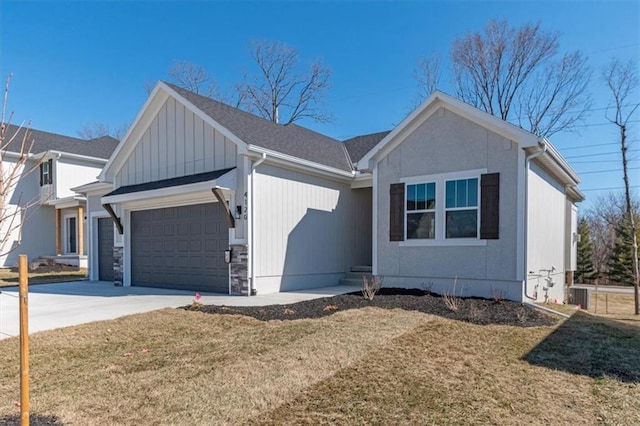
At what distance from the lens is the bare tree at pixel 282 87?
26609mm

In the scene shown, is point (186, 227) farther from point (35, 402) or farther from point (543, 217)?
point (543, 217)

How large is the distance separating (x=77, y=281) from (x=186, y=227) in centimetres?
627

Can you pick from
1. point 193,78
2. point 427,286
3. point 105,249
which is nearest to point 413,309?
point 427,286

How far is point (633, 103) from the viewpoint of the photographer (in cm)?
1234

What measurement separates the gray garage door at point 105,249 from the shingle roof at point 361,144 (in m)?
9.49

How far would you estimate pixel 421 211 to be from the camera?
30.8 feet

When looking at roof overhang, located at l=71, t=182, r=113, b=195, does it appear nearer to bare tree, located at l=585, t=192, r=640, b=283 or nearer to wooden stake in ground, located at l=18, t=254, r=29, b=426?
wooden stake in ground, located at l=18, t=254, r=29, b=426

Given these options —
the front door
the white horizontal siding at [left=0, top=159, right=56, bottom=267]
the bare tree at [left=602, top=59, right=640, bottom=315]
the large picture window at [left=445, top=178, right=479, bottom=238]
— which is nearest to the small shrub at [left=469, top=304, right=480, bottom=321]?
the large picture window at [left=445, top=178, right=479, bottom=238]

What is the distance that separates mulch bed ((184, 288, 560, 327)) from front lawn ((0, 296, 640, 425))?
40cm

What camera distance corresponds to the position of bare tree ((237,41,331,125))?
26609 mm

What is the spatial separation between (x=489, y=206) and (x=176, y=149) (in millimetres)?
8696

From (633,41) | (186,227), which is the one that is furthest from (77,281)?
(633,41)

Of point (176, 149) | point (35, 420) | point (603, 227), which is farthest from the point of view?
point (603, 227)

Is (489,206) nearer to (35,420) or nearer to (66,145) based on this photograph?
(35,420)
